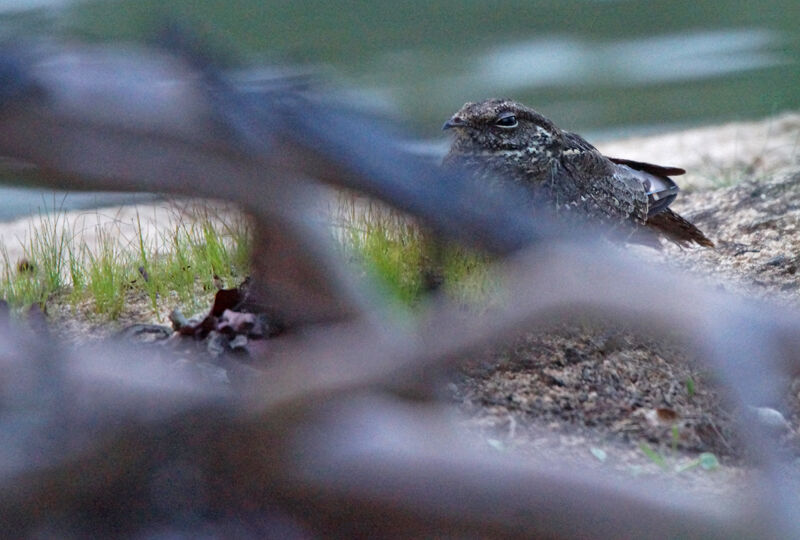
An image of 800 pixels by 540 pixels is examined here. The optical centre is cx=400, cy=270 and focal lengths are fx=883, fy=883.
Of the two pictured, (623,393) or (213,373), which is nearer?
Answer: (213,373)

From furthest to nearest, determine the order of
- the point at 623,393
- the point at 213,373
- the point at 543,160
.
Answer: the point at 543,160, the point at 623,393, the point at 213,373

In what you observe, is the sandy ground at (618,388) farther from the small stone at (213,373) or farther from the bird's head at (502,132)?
the bird's head at (502,132)

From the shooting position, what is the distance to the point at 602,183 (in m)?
2.68

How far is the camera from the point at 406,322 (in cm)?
79

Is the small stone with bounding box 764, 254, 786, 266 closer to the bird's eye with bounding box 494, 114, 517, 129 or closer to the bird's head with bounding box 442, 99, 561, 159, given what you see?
the bird's head with bounding box 442, 99, 561, 159

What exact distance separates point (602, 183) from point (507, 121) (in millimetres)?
346

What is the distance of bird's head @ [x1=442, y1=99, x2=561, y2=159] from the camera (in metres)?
2.62

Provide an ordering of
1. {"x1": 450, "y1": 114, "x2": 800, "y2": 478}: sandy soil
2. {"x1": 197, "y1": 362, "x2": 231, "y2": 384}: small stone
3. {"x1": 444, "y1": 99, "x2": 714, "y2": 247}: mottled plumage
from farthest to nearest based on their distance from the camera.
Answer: {"x1": 444, "y1": 99, "x2": 714, "y2": 247}: mottled plumage → {"x1": 450, "y1": 114, "x2": 800, "y2": 478}: sandy soil → {"x1": 197, "y1": 362, "x2": 231, "y2": 384}: small stone

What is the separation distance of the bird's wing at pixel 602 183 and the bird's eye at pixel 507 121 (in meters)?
0.18

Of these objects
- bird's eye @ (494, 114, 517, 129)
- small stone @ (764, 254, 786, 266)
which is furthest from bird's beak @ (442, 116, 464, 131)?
small stone @ (764, 254, 786, 266)

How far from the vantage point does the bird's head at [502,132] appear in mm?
2621

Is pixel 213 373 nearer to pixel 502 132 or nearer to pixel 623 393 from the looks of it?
pixel 623 393

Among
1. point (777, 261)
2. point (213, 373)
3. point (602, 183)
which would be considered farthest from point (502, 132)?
point (213, 373)

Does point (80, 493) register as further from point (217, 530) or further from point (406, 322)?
point (406, 322)
